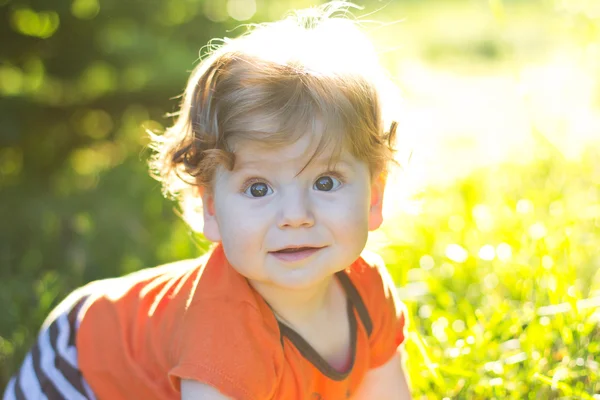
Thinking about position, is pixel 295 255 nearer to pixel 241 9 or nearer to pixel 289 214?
pixel 289 214

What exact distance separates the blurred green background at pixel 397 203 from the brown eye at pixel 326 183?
0.33 m

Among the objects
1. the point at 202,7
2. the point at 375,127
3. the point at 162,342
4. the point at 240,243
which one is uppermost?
the point at 202,7

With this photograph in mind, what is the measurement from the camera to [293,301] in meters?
1.90

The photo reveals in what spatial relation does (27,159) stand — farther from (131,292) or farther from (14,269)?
(131,292)

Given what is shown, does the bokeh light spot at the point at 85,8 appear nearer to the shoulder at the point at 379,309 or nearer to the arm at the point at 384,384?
the shoulder at the point at 379,309

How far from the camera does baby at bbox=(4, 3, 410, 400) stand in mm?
1695

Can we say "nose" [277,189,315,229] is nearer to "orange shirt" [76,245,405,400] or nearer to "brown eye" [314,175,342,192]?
"brown eye" [314,175,342,192]

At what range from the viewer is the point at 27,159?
369 centimetres

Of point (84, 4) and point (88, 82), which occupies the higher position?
point (84, 4)

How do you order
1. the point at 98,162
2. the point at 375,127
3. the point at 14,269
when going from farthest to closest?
the point at 98,162 < the point at 14,269 < the point at 375,127

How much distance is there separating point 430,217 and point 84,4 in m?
1.65

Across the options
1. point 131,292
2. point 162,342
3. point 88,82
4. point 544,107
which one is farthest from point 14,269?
point 544,107

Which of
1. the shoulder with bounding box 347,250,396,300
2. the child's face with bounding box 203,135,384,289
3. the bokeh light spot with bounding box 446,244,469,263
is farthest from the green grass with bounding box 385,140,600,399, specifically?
the child's face with bounding box 203,135,384,289

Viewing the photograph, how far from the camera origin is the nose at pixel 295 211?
1.66m
